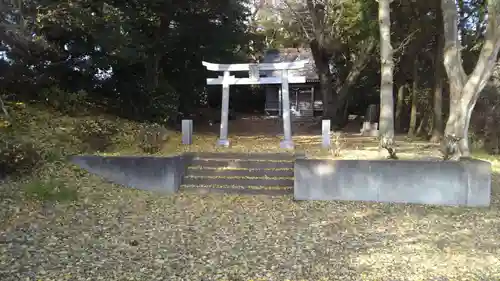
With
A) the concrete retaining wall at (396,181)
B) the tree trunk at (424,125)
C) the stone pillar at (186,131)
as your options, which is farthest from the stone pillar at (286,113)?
the tree trunk at (424,125)

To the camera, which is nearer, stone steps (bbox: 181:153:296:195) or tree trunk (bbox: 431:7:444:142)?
stone steps (bbox: 181:153:296:195)

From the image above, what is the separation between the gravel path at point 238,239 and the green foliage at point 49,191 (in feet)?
0.71

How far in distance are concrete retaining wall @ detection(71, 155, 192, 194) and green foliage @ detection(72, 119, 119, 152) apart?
3.40 ft

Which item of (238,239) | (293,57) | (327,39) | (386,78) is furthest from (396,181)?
(293,57)

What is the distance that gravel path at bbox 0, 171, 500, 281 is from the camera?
191 inches

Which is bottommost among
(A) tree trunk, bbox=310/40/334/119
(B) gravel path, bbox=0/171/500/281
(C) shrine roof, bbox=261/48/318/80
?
(B) gravel path, bbox=0/171/500/281

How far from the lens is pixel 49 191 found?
7.30 meters

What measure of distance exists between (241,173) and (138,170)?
6.74 ft

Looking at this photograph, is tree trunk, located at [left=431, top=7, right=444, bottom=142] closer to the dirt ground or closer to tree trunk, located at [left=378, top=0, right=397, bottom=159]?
tree trunk, located at [left=378, top=0, right=397, bottom=159]

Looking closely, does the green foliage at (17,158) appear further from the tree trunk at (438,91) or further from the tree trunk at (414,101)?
the tree trunk at (414,101)

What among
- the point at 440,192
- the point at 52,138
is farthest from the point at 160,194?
the point at 440,192

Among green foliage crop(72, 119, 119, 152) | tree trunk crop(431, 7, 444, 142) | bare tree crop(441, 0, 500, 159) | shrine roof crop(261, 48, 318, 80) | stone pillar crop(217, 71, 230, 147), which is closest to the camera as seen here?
bare tree crop(441, 0, 500, 159)

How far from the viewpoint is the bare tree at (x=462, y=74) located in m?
8.70

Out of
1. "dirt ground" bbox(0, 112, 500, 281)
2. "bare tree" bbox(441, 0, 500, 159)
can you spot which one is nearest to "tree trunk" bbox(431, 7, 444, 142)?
"bare tree" bbox(441, 0, 500, 159)
